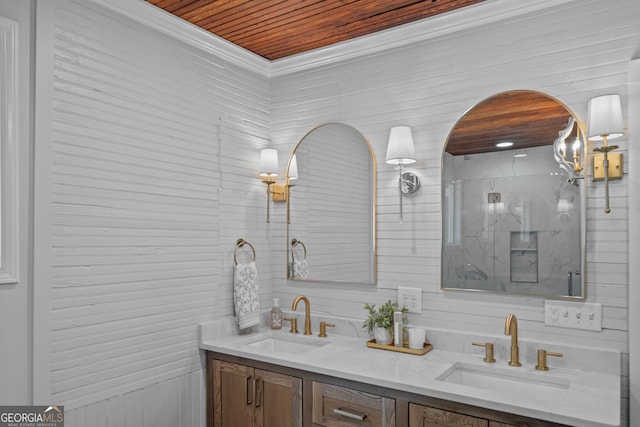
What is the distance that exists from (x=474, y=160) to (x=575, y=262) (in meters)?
0.63

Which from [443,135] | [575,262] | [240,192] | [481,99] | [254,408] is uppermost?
[481,99]

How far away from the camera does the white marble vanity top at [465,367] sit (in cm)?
159

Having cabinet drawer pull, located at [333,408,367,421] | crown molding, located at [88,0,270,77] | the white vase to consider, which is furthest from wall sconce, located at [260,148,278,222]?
cabinet drawer pull, located at [333,408,367,421]

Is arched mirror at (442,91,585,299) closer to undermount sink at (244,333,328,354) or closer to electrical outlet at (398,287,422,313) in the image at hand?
electrical outlet at (398,287,422,313)

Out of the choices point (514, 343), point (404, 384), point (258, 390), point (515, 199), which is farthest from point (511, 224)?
point (258, 390)

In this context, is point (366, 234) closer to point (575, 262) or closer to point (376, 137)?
point (376, 137)

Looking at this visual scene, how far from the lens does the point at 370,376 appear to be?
1.90 meters

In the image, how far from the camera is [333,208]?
107 inches

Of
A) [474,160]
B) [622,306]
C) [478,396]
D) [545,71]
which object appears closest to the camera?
[478,396]

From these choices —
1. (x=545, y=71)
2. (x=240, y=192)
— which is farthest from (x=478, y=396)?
(x=240, y=192)

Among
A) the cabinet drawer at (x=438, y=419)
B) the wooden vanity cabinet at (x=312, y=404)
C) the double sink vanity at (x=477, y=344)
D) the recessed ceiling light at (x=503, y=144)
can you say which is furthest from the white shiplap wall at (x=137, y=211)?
the recessed ceiling light at (x=503, y=144)

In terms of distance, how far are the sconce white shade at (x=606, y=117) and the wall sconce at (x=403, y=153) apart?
0.79 metres

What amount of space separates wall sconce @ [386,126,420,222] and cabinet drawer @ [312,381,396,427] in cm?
104

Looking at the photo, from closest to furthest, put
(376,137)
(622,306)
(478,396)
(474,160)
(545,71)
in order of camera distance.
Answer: (478,396) → (622,306) → (545,71) → (474,160) → (376,137)
